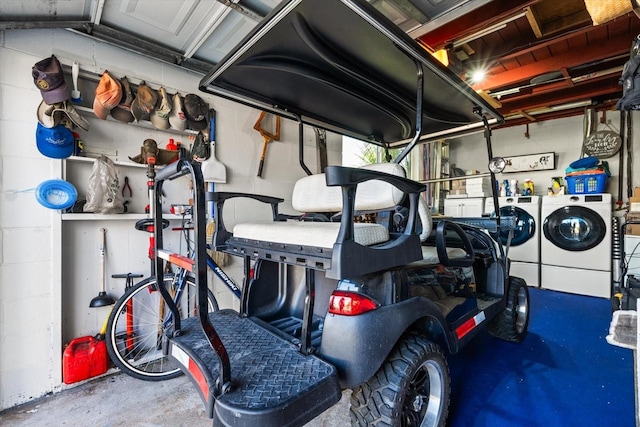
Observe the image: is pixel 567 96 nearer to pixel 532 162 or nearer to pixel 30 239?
pixel 532 162

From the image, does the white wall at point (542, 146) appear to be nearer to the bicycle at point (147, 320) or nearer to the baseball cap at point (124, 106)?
the bicycle at point (147, 320)

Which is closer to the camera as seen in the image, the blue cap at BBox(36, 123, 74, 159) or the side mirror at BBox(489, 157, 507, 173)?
the blue cap at BBox(36, 123, 74, 159)

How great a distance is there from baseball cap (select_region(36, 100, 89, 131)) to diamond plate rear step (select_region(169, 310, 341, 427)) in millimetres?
1701

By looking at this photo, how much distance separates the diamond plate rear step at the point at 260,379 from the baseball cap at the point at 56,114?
5.58 feet

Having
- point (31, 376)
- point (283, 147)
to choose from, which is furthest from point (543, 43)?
point (31, 376)

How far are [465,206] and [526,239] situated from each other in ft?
3.68

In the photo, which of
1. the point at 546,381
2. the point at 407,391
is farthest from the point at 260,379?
the point at 546,381

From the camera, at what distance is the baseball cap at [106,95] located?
210 cm

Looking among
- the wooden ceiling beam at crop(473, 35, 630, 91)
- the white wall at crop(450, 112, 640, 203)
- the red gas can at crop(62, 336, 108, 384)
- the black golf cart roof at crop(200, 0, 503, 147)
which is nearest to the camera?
the black golf cart roof at crop(200, 0, 503, 147)

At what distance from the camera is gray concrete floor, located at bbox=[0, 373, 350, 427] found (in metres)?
1.76

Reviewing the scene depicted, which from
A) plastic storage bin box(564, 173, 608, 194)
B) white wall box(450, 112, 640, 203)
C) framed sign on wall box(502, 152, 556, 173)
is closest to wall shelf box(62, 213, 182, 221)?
plastic storage bin box(564, 173, 608, 194)

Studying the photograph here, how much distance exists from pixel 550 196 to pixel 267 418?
5605 mm

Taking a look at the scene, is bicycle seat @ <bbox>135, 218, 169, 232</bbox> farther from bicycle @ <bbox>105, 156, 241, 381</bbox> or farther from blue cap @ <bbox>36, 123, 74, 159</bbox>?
blue cap @ <bbox>36, 123, 74, 159</bbox>

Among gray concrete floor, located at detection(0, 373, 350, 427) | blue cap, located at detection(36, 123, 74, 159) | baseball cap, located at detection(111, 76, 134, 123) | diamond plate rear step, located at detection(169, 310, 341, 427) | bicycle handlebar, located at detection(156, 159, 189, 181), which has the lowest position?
gray concrete floor, located at detection(0, 373, 350, 427)
